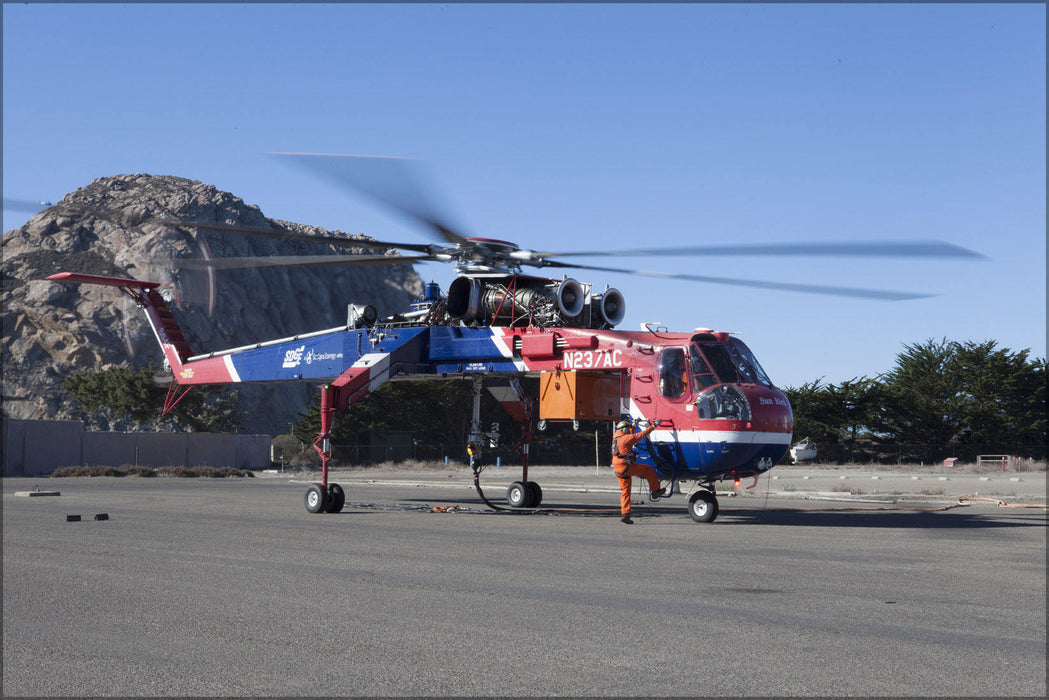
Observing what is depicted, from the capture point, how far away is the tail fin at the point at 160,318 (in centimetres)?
2967

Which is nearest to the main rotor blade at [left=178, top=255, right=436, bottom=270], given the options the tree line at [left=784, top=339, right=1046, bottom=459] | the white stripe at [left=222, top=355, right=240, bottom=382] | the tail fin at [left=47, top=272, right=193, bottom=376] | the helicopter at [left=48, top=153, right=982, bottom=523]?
the helicopter at [left=48, top=153, right=982, bottom=523]

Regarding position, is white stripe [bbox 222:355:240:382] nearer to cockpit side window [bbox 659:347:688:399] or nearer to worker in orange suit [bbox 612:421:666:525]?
worker in orange suit [bbox 612:421:666:525]

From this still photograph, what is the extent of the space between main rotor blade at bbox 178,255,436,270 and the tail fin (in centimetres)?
1161

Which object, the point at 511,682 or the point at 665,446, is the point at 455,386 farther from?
the point at 511,682

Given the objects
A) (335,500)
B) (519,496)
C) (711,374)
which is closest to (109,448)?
(335,500)

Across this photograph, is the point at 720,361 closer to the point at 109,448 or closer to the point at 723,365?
the point at 723,365

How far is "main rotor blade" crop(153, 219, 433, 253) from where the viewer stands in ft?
50.6

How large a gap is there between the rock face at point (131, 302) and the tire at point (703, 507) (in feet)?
260

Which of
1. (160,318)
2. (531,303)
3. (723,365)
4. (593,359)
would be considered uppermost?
(160,318)

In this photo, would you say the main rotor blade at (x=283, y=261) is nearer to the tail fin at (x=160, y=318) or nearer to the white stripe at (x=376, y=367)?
the white stripe at (x=376, y=367)

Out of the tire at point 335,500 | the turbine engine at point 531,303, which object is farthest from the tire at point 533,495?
the tire at point 335,500

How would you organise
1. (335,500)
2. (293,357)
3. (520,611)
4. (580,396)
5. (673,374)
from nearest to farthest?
(520,611) < (673,374) < (580,396) < (335,500) < (293,357)

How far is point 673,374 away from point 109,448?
4390 cm

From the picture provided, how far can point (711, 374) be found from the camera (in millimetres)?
18438
